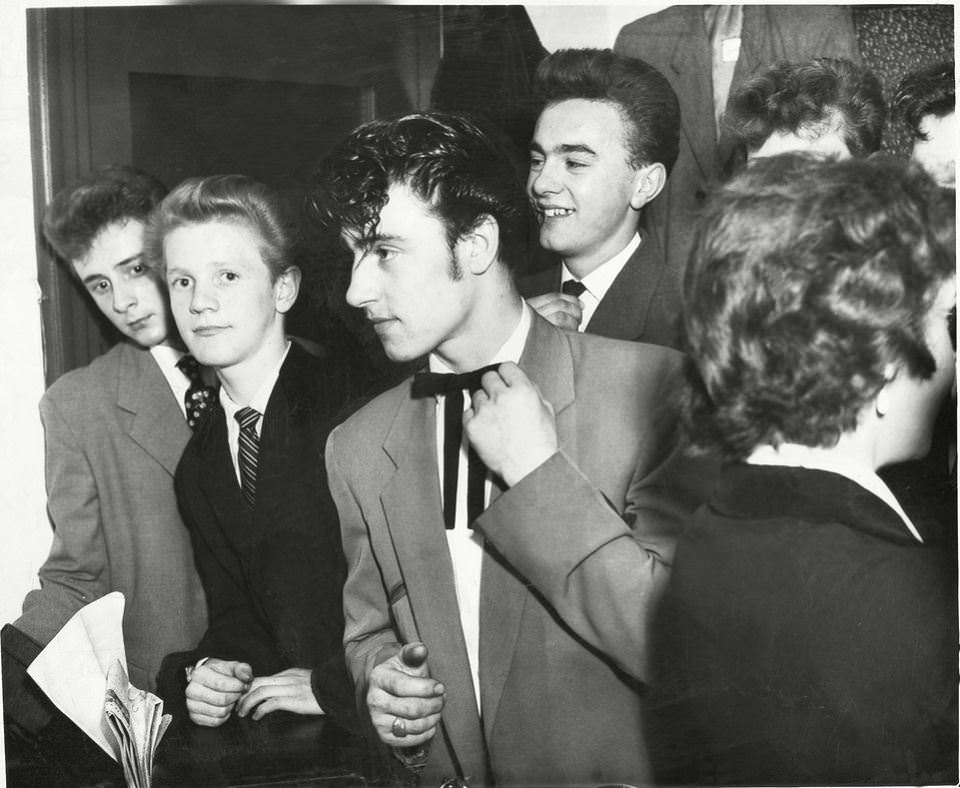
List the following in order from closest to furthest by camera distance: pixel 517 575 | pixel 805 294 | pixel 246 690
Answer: pixel 805 294 < pixel 517 575 < pixel 246 690

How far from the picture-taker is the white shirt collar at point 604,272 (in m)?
2.11

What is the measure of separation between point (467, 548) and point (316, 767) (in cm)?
58

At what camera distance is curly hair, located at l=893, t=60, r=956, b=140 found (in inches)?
84.2

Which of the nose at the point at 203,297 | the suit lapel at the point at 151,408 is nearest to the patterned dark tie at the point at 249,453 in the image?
the suit lapel at the point at 151,408

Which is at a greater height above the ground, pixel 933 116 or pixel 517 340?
pixel 933 116

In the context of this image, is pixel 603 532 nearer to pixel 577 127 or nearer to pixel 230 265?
pixel 577 127

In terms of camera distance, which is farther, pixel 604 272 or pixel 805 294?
pixel 604 272

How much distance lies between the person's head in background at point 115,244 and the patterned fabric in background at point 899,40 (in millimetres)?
1486

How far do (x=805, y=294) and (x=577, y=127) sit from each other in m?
0.56

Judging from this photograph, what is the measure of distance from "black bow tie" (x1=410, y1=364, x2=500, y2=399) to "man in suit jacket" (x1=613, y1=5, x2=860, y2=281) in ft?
1.46

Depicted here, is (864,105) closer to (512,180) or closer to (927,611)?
(512,180)

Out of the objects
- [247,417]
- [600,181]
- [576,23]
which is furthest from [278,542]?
[576,23]

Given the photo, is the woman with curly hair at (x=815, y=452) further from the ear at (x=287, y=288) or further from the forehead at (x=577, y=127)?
the ear at (x=287, y=288)

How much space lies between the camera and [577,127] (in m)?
2.09
